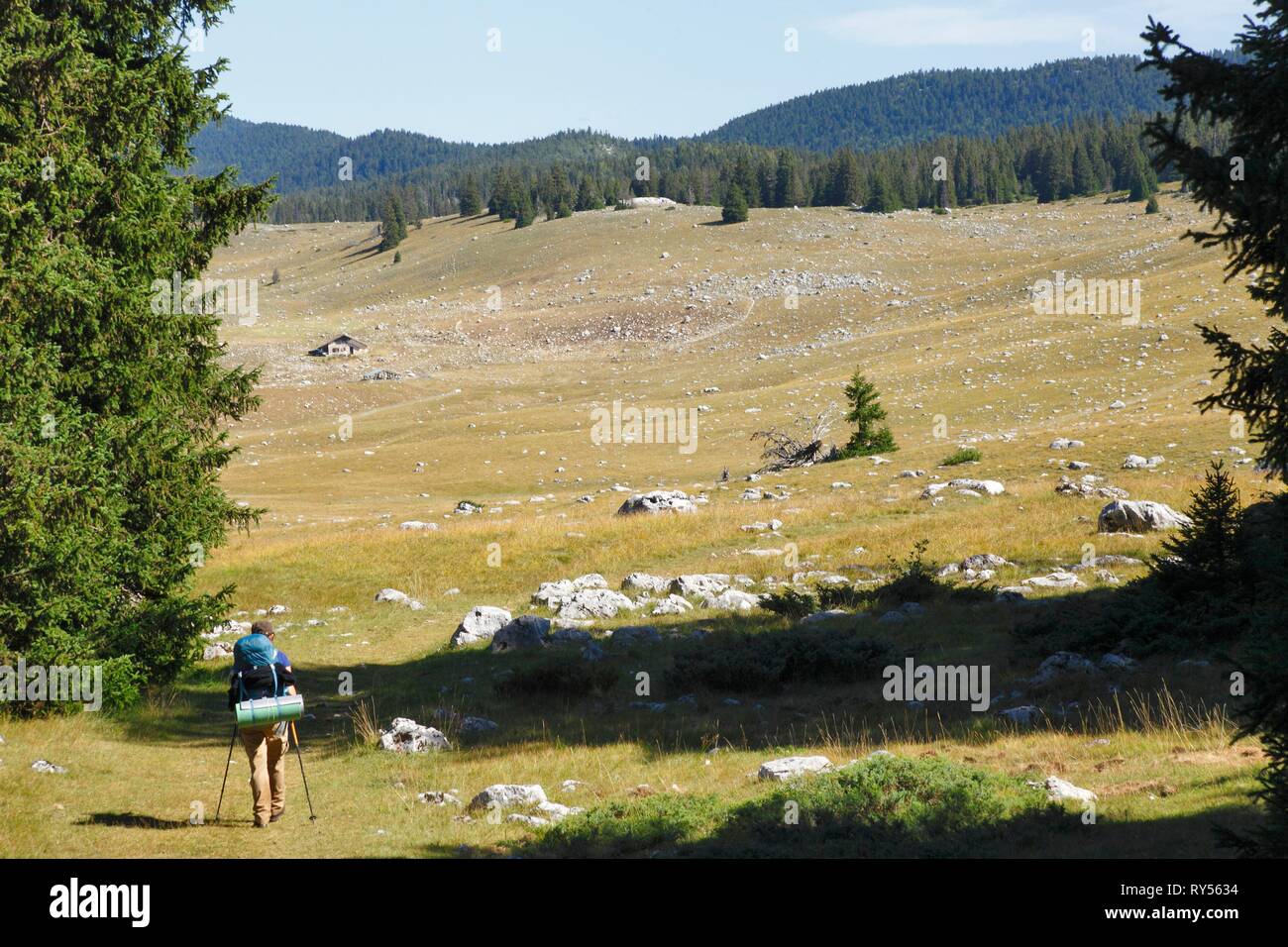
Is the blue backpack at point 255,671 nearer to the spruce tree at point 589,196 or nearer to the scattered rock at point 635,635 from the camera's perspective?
the scattered rock at point 635,635

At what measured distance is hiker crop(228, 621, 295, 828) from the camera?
412 inches

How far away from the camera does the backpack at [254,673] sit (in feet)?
34.2

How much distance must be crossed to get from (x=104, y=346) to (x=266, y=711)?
8.00m

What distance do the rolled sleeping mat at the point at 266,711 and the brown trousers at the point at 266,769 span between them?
23 cm

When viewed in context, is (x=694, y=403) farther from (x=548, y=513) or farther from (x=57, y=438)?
(x=57, y=438)

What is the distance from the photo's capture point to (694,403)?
6944 cm

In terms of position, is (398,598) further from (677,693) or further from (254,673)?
(254,673)

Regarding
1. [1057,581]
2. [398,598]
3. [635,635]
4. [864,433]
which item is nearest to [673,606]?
[635,635]

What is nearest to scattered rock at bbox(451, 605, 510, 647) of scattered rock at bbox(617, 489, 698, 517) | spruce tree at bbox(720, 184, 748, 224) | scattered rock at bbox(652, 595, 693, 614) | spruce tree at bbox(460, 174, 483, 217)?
scattered rock at bbox(652, 595, 693, 614)

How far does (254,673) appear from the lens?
10.5m

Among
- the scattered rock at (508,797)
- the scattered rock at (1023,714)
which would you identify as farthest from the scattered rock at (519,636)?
the scattered rock at (1023,714)

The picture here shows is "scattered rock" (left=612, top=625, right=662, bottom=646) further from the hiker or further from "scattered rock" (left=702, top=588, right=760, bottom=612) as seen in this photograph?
the hiker

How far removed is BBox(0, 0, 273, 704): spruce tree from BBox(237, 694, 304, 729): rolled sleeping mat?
4.56 metres
